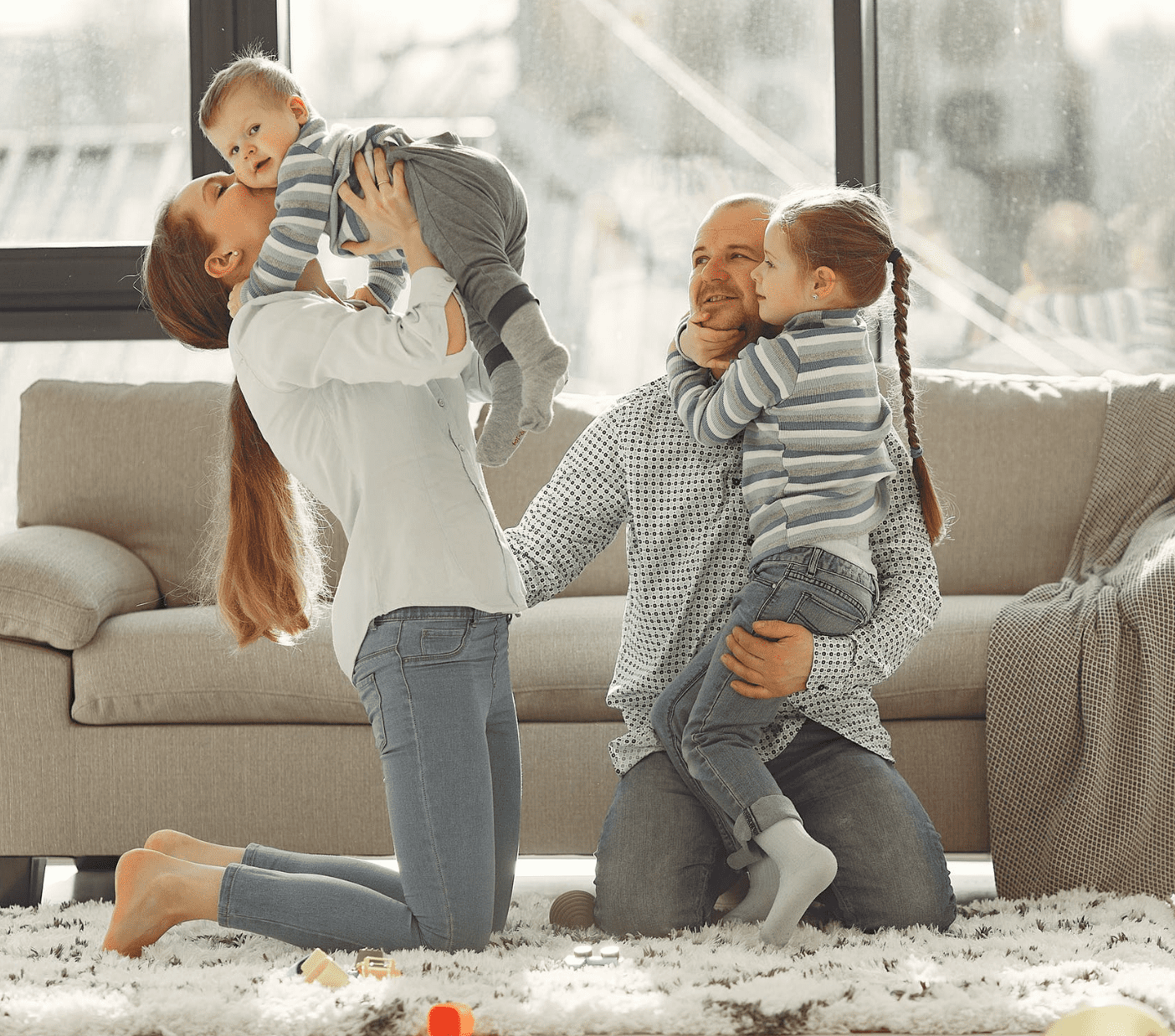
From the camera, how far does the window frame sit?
3395 millimetres

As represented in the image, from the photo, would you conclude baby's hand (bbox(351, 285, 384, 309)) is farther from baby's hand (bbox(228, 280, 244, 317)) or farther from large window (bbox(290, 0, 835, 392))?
large window (bbox(290, 0, 835, 392))

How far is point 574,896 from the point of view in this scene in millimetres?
1806

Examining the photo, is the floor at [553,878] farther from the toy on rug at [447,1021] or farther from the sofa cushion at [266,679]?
the toy on rug at [447,1021]

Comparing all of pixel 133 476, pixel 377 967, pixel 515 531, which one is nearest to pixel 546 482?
pixel 515 531

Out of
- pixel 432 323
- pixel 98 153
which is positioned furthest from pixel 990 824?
pixel 98 153

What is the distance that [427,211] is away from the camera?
4.76 feet

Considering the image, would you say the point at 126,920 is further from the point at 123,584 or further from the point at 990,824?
the point at 990,824

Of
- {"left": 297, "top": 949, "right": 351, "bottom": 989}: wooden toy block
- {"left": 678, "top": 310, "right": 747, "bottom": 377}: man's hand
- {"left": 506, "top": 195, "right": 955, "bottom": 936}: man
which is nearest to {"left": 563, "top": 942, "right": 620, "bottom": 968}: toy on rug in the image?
{"left": 506, "top": 195, "right": 955, "bottom": 936}: man

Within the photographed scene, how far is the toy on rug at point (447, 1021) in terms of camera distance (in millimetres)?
1204

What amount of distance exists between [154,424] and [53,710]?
80 centimetres

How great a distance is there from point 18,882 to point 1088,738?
1.78 m

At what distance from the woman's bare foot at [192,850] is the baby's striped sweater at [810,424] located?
0.83 metres

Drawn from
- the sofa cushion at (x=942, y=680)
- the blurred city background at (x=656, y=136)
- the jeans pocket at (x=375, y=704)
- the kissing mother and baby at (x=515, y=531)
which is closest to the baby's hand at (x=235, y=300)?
the kissing mother and baby at (x=515, y=531)

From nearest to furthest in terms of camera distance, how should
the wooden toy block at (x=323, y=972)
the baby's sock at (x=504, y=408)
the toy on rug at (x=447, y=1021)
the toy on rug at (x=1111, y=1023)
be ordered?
the toy on rug at (x=1111, y=1023), the toy on rug at (x=447, y=1021), the wooden toy block at (x=323, y=972), the baby's sock at (x=504, y=408)
